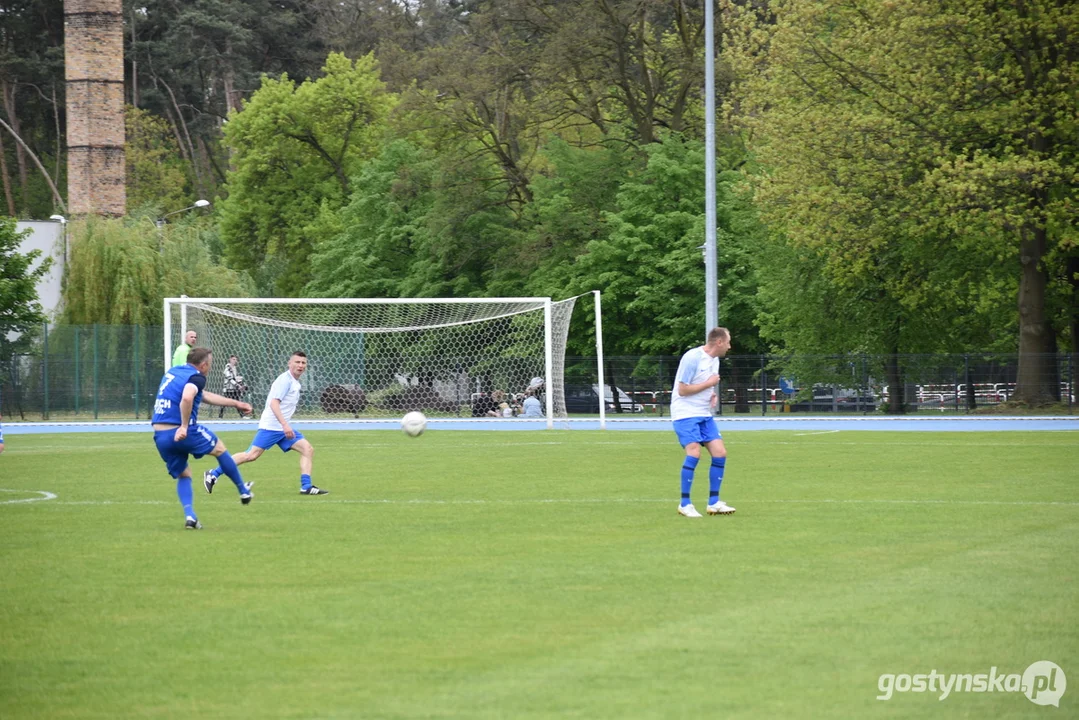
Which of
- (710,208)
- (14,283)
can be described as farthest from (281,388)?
(710,208)

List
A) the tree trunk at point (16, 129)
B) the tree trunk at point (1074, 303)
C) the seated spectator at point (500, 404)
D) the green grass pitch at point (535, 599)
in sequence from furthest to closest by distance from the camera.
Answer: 1. the tree trunk at point (16, 129)
2. the tree trunk at point (1074, 303)
3. the seated spectator at point (500, 404)
4. the green grass pitch at point (535, 599)

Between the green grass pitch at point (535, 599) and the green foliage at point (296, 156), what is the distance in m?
43.8

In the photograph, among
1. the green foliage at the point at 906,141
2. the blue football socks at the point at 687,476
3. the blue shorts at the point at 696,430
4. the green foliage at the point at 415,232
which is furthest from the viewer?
the green foliage at the point at 415,232

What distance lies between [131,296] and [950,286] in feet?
83.9

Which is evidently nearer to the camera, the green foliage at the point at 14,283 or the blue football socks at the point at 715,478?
the blue football socks at the point at 715,478

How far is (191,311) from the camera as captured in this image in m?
35.5

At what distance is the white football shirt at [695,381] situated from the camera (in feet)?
47.2

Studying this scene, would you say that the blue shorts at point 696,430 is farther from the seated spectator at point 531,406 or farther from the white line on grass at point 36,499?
the seated spectator at point 531,406

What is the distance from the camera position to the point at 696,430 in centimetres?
1459

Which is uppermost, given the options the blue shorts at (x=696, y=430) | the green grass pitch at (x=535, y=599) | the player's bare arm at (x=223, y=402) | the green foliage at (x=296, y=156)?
the green foliage at (x=296, y=156)

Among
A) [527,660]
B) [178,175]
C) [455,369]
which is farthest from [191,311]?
[178,175]

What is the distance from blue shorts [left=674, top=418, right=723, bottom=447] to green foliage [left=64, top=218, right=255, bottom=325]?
3567 cm

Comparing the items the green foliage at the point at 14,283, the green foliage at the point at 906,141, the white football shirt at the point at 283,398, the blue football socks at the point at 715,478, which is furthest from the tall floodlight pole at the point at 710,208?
the blue football socks at the point at 715,478

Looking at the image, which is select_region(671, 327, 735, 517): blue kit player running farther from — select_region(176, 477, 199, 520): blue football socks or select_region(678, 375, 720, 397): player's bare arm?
select_region(176, 477, 199, 520): blue football socks
